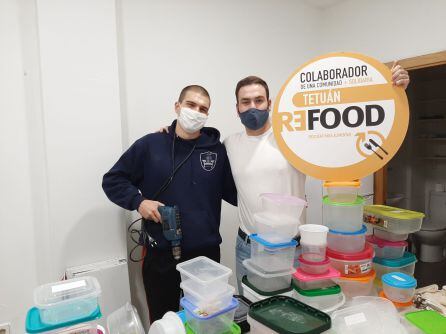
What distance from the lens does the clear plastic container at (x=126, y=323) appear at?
1.04 meters

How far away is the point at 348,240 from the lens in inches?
51.1

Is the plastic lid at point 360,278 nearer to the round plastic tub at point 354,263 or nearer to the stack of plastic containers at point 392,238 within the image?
the round plastic tub at point 354,263

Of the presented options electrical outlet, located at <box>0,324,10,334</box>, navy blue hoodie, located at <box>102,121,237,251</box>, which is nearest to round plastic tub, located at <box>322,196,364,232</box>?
navy blue hoodie, located at <box>102,121,237,251</box>

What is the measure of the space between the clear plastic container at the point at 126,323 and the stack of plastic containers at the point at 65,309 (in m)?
0.12

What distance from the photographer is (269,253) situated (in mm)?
1184

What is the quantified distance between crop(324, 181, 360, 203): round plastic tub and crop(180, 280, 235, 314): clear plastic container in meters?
0.65

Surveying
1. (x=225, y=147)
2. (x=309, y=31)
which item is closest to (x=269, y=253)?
(x=225, y=147)

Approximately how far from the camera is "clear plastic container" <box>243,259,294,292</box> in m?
1.17

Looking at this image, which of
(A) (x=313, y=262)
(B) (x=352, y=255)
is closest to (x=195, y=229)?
(A) (x=313, y=262)

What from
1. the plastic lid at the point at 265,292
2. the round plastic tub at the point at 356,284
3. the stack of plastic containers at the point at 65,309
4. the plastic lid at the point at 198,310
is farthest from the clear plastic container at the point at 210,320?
the round plastic tub at the point at 356,284

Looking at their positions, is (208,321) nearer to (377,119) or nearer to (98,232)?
(377,119)

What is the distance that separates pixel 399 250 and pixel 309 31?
2.32 m

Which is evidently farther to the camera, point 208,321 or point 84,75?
point 84,75

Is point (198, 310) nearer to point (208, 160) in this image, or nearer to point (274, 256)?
point (274, 256)
